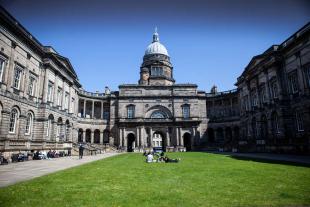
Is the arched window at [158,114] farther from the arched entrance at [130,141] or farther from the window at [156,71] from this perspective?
the window at [156,71]

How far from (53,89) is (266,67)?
110 feet

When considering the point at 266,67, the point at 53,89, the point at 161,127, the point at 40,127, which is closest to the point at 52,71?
the point at 53,89

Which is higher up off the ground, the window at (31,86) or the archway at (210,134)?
the window at (31,86)

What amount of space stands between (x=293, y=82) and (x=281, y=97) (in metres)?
2.55

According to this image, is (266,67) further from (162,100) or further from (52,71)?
(52,71)

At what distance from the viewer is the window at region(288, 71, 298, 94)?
31.0 meters

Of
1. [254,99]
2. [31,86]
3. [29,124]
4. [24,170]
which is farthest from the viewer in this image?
[254,99]

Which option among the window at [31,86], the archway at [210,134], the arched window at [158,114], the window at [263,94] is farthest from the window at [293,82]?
the window at [31,86]

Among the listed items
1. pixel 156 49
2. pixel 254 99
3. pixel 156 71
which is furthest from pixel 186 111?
pixel 156 49

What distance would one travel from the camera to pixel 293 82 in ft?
104

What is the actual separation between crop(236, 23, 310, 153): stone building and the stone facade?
0.43ft

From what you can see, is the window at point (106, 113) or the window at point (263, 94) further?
the window at point (106, 113)

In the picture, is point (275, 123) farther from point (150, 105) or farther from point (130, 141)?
point (130, 141)

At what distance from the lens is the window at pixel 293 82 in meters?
31.0
